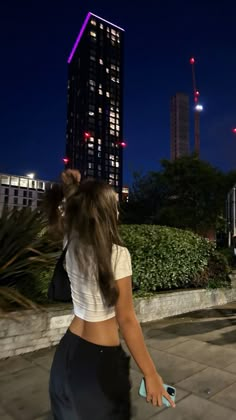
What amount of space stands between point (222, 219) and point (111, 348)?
1739cm

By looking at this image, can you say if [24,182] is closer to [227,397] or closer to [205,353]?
[205,353]

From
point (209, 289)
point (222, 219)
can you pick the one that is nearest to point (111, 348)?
point (209, 289)

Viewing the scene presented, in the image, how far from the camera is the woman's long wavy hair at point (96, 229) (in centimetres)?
127

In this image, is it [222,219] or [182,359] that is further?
[222,219]

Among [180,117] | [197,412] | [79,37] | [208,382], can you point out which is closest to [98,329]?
[197,412]

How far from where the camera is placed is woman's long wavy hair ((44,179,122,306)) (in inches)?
50.1

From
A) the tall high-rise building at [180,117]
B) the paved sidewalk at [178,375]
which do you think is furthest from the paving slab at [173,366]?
the tall high-rise building at [180,117]

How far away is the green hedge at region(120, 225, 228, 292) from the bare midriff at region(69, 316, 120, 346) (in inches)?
170

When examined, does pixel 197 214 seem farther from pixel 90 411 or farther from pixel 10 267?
pixel 90 411

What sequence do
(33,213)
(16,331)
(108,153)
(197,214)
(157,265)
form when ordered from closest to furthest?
(16,331) → (33,213) → (157,265) → (197,214) → (108,153)

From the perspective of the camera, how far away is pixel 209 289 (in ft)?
22.1

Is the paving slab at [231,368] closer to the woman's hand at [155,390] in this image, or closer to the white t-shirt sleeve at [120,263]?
the woman's hand at [155,390]

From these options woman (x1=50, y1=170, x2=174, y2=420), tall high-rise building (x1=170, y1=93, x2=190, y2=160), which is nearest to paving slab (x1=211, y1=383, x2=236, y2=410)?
woman (x1=50, y1=170, x2=174, y2=420)

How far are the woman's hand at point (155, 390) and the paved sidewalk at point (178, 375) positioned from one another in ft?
5.21
